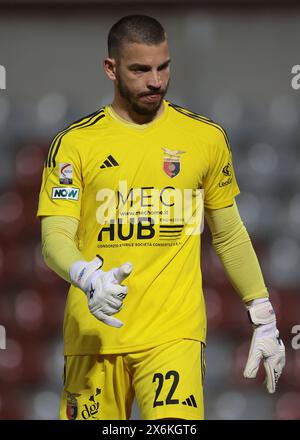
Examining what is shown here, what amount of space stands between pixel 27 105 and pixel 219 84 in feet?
2.83

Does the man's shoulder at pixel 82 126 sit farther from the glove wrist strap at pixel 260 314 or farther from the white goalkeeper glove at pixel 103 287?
the glove wrist strap at pixel 260 314

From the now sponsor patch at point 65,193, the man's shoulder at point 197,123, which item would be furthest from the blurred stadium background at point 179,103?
the now sponsor patch at point 65,193

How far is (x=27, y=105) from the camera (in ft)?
16.6

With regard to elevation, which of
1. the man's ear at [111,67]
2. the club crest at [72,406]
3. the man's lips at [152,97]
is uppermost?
the man's ear at [111,67]

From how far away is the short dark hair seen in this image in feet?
11.3

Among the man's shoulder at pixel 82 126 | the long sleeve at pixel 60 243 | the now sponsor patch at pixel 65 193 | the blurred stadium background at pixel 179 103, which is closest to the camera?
the long sleeve at pixel 60 243

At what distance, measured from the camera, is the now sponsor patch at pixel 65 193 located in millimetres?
3394

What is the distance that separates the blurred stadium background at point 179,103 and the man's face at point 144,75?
1.53m

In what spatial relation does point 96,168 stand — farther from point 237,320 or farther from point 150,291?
point 237,320

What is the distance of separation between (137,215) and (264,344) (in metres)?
0.59

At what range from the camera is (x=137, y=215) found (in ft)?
11.4

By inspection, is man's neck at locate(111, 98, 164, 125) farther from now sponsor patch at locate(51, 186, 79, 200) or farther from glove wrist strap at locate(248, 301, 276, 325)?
glove wrist strap at locate(248, 301, 276, 325)

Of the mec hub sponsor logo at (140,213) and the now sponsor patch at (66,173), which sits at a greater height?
the now sponsor patch at (66,173)

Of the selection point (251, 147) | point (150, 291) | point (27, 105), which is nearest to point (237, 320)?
point (251, 147)
